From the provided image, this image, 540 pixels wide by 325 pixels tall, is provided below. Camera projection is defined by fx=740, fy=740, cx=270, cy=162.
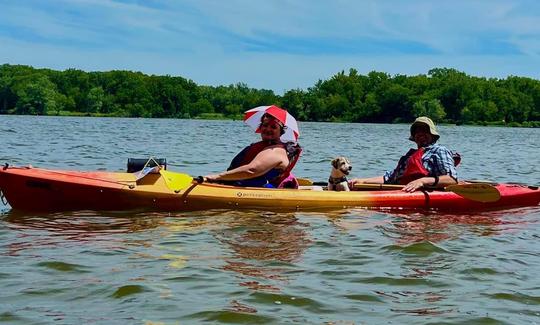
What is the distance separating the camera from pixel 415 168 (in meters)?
8.72

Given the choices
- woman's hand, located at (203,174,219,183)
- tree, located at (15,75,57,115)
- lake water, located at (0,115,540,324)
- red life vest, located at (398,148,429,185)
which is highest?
tree, located at (15,75,57,115)

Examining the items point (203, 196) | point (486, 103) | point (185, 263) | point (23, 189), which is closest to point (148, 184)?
point (203, 196)

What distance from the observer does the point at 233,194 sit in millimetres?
7848

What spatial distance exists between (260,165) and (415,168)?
6.49 ft

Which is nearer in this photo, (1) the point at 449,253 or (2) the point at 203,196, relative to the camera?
(1) the point at 449,253

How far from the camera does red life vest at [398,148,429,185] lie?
863 centimetres

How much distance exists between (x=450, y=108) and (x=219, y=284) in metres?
92.8

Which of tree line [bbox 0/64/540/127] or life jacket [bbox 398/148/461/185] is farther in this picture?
tree line [bbox 0/64/540/127]

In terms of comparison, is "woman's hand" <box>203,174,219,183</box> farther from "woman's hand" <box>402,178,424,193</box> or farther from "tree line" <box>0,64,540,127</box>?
"tree line" <box>0,64,540,127</box>

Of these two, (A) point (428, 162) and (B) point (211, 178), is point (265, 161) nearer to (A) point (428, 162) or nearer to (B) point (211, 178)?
(B) point (211, 178)

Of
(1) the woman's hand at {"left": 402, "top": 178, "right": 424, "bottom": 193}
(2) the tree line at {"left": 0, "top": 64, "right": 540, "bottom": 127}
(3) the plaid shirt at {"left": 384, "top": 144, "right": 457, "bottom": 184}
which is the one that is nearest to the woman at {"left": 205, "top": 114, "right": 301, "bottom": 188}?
(1) the woman's hand at {"left": 402, "top": 178, "right": 424, "bottom": 193}

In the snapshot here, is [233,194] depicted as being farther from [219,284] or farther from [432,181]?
[219,284]

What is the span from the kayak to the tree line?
79382 millimetres

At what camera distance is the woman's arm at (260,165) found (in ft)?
26.0
